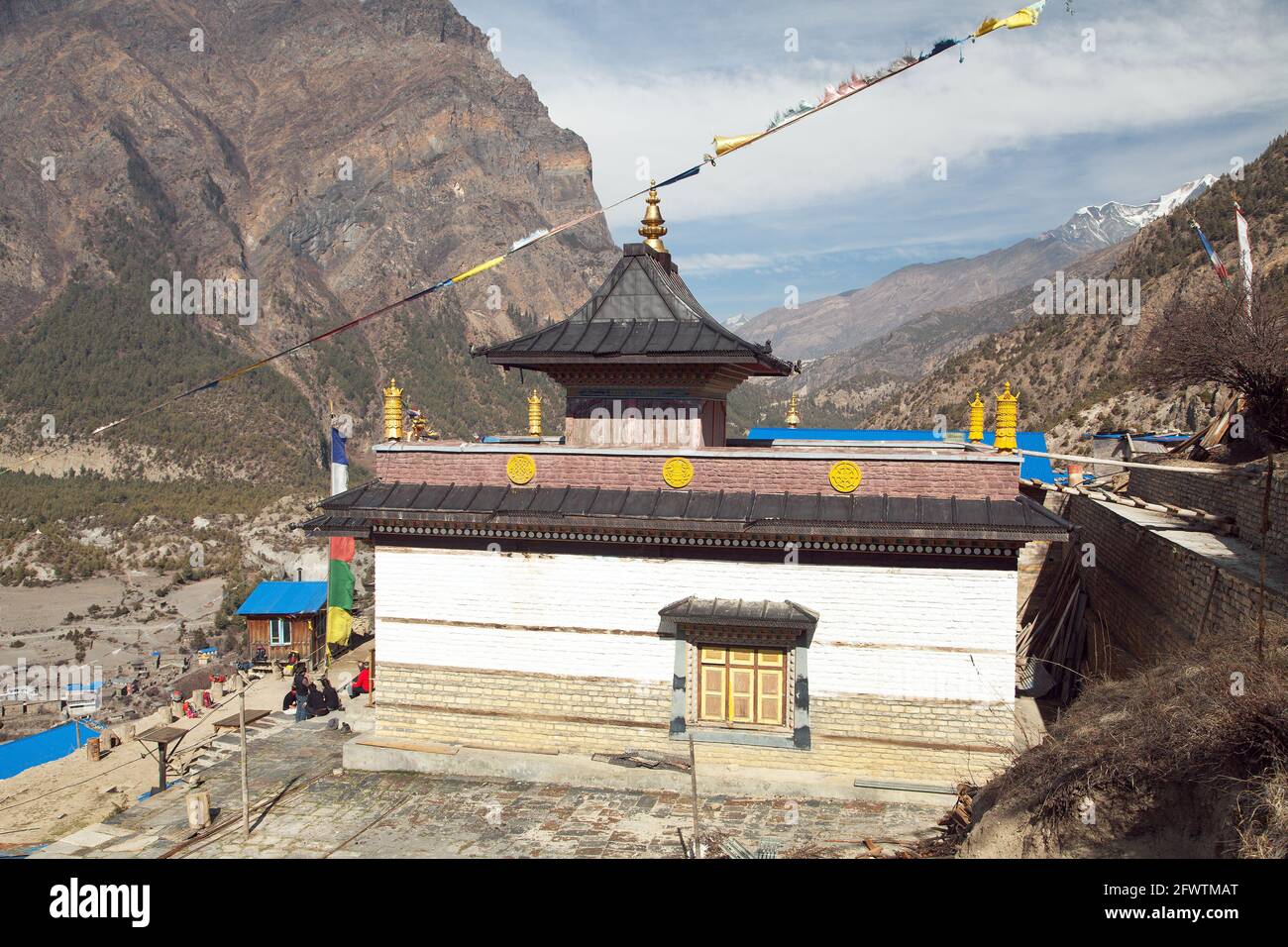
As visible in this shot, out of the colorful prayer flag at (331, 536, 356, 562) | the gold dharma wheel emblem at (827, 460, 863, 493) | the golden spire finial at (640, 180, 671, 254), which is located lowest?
the colorful prayer flag at (331, 536, 356, 562)

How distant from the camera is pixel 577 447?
1366 centimetres

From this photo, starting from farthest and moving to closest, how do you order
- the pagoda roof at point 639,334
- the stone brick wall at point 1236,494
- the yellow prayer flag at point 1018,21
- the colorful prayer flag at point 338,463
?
the colorful prayer flag at point 338,463
the pagoda roof at point 639,334
the stone brick wall at point 1236,494
the yellow prayer flag at point 1018,21

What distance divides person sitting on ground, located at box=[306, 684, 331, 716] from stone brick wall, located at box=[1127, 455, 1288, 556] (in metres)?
15.1

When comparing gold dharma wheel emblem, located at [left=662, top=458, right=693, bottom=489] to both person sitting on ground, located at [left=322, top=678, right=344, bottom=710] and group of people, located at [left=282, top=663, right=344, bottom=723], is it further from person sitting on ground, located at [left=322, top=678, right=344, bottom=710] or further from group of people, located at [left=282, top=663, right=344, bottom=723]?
person sitting on ground, located at [left=322, top=678, right=344, bottom=710]

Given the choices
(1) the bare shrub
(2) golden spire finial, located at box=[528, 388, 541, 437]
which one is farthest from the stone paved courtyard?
(1) the bare shrub

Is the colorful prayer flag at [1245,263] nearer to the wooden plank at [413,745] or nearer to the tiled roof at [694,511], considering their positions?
the tiled roof at [694,511]

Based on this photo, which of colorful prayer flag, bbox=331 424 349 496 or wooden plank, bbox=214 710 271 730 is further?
→ colorful prayer flag, bbox=331 424 349 496

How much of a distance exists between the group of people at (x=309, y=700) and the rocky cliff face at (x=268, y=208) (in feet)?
257

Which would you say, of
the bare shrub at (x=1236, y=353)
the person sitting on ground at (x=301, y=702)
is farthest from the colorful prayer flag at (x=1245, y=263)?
the person sitting on ground at (x=301, y=702)

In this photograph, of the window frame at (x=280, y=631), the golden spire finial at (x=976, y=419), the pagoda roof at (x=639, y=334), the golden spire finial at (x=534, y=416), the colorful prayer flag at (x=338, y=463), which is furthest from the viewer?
the window frame at (x=280, y=631)

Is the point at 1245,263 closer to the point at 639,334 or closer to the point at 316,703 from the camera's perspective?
the point at 639,334

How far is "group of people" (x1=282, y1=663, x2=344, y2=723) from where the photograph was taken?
672 inches

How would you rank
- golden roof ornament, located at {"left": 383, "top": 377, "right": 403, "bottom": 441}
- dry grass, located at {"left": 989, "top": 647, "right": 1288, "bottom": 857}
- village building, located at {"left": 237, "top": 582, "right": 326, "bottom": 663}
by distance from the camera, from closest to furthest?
dry grass, located at {"left": 989, "top": 647, "right": 1288, "bottom": 857}
golden roof ornament, located at {"left": 383, "top": 377, "right": 403, "bottom": 441}
village building, located at {"left": 237, "top": 582, "right": 326, "bottom": 663}

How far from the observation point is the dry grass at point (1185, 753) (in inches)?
261
